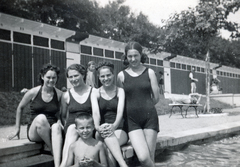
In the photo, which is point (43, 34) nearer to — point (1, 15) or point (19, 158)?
point (1, 15)

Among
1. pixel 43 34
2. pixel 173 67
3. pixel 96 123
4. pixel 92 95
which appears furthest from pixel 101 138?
pixel 173 67

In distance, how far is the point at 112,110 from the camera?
3.38 meters

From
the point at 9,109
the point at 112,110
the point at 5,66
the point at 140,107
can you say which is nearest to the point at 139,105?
the point at 140,107

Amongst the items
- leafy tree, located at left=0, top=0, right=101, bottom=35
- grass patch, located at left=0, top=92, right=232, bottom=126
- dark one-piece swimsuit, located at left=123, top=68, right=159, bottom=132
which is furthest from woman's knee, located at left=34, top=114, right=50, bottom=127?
leafy tree, located at left=0, top=0, right=101, bottom=35

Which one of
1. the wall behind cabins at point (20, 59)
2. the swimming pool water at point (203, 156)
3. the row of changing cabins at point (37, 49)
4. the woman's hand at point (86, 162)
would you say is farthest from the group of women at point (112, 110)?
the row of changing cabins at point (37, 49)

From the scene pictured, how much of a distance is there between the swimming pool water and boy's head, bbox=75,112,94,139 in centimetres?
197

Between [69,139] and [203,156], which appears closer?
[69,139]

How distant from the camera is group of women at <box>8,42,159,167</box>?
10.6ft

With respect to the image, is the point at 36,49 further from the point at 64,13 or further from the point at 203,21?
the point at 64,13

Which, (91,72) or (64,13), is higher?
(64,13)

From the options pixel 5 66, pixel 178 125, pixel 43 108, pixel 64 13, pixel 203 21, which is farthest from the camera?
pixel 64 13

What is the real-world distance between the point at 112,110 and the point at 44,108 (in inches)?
36.3

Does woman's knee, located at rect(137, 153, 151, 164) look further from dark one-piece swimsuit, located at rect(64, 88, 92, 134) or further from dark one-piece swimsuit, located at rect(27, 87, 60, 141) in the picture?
dark one-piece swimsuit, located at rect(27, 87, 60, 141)

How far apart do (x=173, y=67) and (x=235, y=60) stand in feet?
57.6
